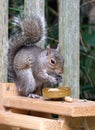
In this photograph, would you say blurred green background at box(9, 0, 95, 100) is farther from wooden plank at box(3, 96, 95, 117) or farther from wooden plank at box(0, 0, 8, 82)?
wooden plank at box(3, 96, 95, 117)

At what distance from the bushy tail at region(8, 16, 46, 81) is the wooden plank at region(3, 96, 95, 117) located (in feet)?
0.96

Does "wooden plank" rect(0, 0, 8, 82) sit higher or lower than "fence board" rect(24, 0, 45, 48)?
lower

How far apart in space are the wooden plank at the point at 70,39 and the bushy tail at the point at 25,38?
0.41 feet

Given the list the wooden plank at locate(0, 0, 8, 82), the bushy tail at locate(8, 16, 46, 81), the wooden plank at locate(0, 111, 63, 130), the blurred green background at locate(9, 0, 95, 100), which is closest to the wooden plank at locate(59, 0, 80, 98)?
the bushy tail at locate(8, 16, 46, 81)

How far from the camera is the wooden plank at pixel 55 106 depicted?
2.18 m

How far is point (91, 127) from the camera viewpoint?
92.2 inches

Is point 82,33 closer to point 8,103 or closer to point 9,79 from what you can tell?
point 9,79

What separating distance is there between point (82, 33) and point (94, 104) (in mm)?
1447

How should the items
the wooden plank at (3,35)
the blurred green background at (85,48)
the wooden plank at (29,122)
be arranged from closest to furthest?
the wooden plank at (29,122) → the wooden plank at (3,35) → the blurred green background at (85,48)


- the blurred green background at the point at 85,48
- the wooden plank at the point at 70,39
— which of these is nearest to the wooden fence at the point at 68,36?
the wooden plank at the point at 70,39

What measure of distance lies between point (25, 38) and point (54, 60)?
180mm

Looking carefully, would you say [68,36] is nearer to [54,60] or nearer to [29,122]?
[54,60]

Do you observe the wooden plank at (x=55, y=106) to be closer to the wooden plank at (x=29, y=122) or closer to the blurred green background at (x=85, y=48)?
the wooden plank at (x=29, y=122)

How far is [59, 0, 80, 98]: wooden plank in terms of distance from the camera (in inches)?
106
